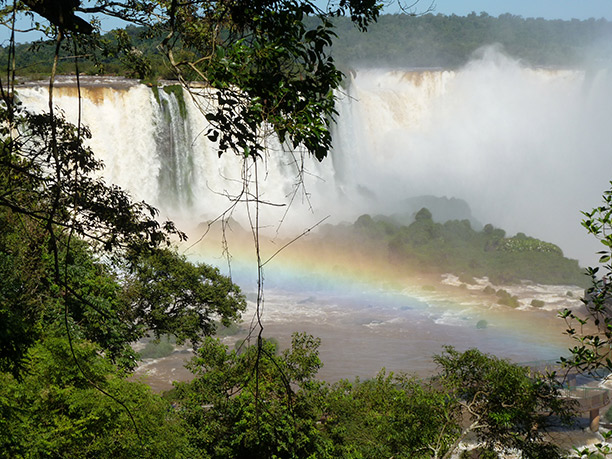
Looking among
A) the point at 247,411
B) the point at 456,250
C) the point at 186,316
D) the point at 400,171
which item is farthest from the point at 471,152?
the point at 247,411

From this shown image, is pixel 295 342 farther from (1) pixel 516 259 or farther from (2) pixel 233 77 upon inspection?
(1) pixel 516 259

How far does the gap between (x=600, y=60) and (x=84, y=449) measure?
191ft

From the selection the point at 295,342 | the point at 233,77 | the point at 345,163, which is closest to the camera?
the point at 233,77

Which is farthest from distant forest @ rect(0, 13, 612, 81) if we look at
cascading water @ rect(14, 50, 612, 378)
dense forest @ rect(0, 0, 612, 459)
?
dense forest @ rect(0, 0, 612, 459)

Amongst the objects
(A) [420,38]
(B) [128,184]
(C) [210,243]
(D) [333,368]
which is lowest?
(D) [333,368]

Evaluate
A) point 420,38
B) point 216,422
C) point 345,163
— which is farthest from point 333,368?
point 420,38

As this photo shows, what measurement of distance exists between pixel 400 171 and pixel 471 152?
22.8ft

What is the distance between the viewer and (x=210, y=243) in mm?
28094

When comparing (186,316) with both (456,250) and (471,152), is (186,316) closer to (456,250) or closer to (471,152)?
(456,250)

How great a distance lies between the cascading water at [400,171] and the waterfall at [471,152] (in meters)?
0.11

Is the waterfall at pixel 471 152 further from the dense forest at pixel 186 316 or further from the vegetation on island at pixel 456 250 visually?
the dense forest at pixel 186 316

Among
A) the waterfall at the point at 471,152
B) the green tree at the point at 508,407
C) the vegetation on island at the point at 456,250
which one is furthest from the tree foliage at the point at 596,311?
the vegetation on island at the point at 456,250

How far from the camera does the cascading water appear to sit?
72.0 ft

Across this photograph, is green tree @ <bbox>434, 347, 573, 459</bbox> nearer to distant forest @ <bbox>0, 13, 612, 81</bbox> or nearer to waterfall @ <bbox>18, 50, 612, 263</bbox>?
waterfall @ <bbox>18, 50, 612, 263</bbox>
